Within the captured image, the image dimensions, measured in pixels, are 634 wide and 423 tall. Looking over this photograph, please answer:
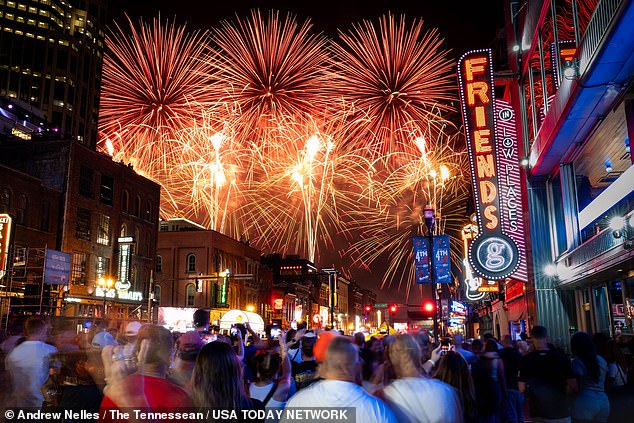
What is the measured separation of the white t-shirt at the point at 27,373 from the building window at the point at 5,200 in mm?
25602

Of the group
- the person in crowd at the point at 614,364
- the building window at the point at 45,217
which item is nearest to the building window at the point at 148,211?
the building window at the point at 45,217

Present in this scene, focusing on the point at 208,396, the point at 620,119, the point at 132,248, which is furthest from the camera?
the point at 132,248

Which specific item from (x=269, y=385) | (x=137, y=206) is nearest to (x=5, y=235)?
(x=137, y=206)

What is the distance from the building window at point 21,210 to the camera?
30250 mm

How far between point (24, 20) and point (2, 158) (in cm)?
5887

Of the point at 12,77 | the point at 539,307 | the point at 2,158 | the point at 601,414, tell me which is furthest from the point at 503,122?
the point at 12,77

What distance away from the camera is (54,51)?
82062mm

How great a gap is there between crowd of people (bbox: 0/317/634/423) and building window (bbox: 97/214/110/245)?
2824cm

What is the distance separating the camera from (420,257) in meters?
24.5

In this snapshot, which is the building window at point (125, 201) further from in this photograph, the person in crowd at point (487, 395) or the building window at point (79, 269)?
the person in crowd at point (487, 395)

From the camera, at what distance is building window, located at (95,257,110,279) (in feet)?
117

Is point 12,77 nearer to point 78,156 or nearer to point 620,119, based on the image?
point 78,156

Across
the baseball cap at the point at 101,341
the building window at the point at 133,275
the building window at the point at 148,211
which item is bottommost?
the baseball cap at the point at 101,341

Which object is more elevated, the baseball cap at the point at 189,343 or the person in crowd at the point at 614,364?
the baseball cap at the point at 189,343
